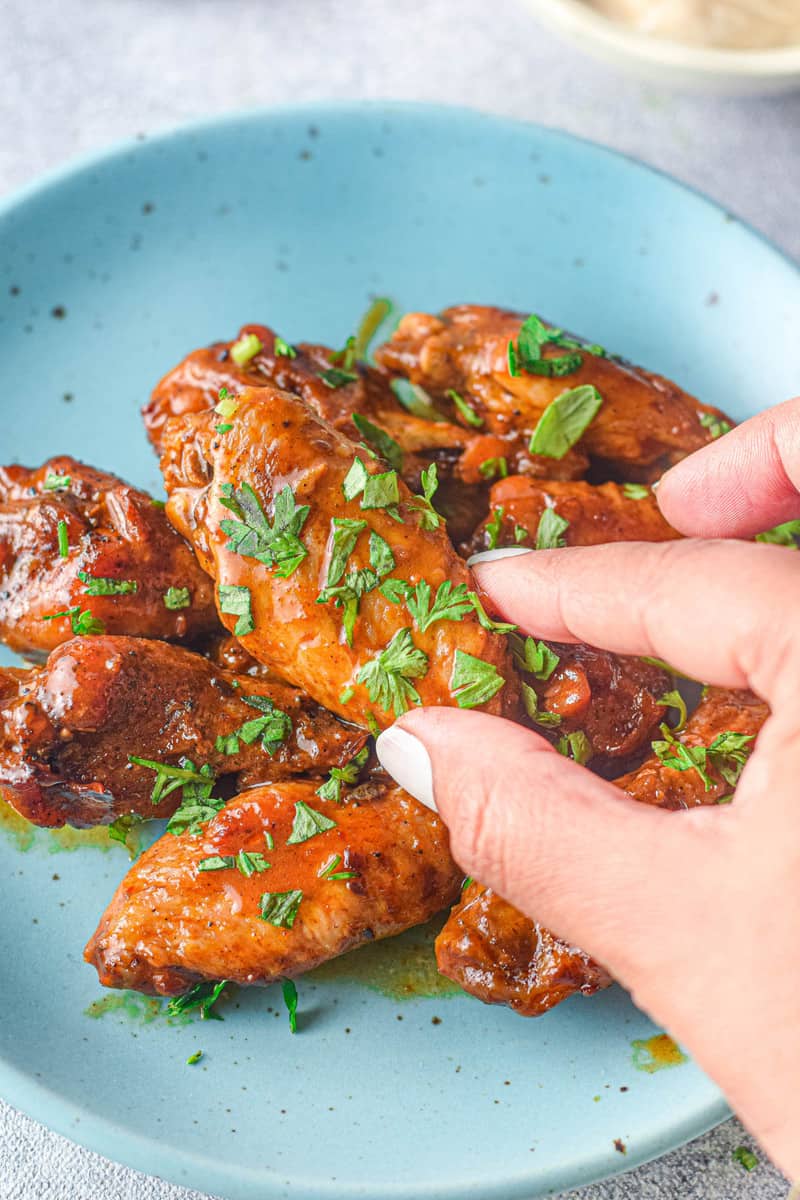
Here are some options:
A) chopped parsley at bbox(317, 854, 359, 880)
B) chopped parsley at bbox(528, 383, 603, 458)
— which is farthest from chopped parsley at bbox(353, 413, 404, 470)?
chopped parsley at bbox(317, 854, 359, 880)

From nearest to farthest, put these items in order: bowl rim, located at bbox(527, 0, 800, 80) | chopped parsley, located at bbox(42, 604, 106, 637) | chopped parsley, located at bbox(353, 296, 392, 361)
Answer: chopped parsley, located at bbox(42, 604, 106, 637) < chopped parsley, located at bbox(353, 296, 392, 361) < bowl rim, located at bbox(527, 0, 800, 80)

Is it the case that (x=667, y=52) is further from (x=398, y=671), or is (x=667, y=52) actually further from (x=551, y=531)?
(x=398, y=671)

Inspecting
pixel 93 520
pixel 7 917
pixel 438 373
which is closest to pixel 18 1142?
pixel 7 917

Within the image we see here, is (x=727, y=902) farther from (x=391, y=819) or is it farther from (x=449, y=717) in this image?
(x=391, y=819)

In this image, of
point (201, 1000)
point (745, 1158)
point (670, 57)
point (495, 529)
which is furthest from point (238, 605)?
point (670, 57)

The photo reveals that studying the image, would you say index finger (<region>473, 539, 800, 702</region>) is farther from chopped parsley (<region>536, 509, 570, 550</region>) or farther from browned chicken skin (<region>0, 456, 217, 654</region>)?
browned chicken skin (<region>0, 456, 217, 654</region>)

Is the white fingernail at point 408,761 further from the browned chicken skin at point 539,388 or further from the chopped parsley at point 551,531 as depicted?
the browned chicken skin at point 539,388
